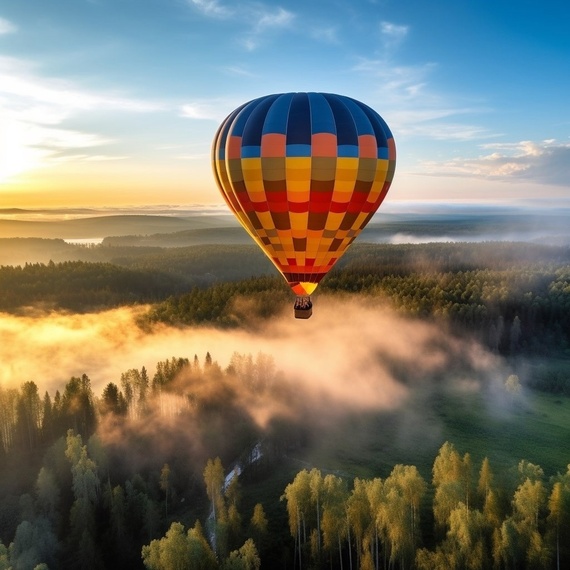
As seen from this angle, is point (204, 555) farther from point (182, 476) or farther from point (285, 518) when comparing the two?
point (182, 476)

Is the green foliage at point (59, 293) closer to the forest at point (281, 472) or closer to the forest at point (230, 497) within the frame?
the forest at point (281, 472)

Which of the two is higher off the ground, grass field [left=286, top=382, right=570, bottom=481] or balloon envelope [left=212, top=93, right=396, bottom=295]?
balloon envelope [left=212, top=93, right=396, bottom=295]

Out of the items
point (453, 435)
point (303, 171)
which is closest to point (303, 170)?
point (303, 171)

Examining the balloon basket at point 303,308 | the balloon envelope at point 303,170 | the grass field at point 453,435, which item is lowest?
the grass field at point 453,435

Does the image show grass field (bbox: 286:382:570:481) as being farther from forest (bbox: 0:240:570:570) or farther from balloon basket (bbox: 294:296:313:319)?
balloon basket (bbox: 294:296:313:319)

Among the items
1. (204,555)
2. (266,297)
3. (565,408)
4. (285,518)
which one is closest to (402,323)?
(266,297)

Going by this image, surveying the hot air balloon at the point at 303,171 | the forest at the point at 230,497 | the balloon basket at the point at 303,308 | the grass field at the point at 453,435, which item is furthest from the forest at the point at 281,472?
the hot air balloon at the point at 303,171

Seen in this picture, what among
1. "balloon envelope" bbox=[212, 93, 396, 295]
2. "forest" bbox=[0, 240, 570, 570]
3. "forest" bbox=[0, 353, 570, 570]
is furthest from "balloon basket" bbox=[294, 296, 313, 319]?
"forest" bbox=[0, 353, 570, 570]

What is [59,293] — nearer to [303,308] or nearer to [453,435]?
[453,435]
